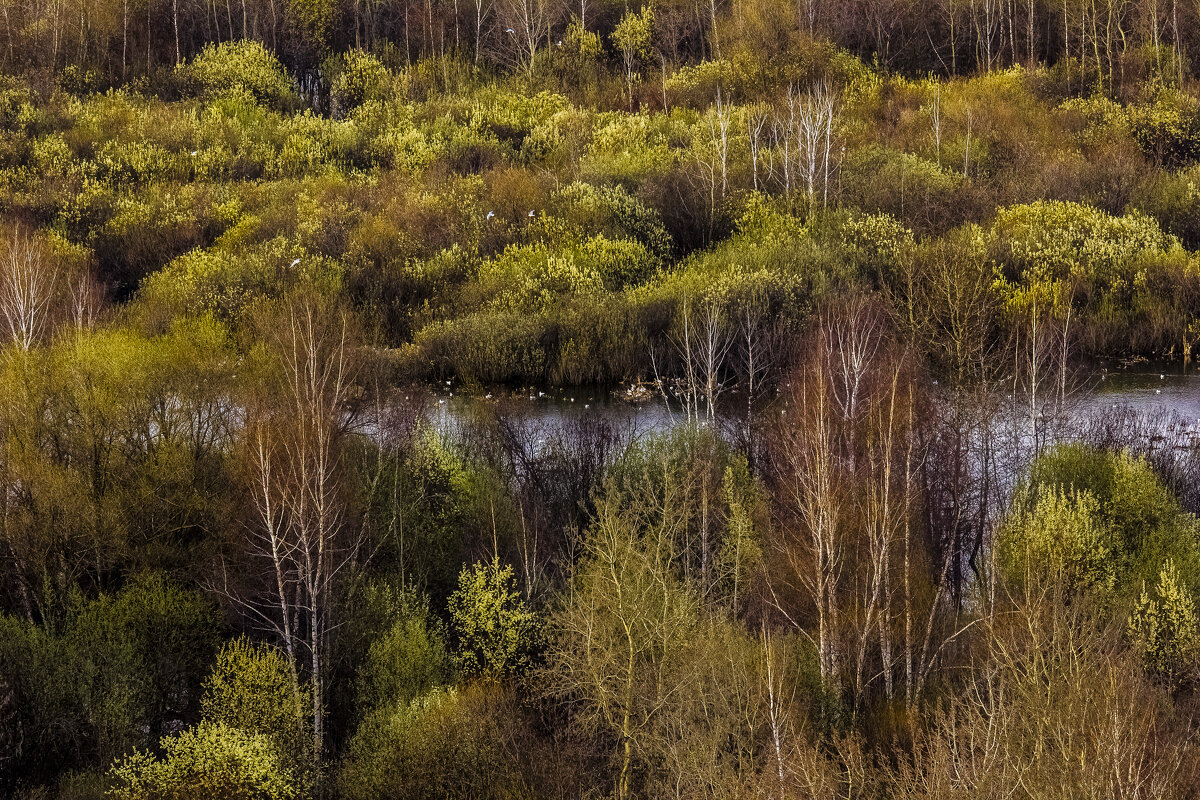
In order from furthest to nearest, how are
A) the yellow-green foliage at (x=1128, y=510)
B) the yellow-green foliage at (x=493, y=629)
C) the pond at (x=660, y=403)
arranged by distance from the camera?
the pond at (x=660, y=403) < the yellow-green foliage at (x=1128, y=510) < the yellow-green foliage at (x=493, y=629)

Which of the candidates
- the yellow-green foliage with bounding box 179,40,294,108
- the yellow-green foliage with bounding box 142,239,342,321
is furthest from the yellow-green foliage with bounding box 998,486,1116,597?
the yellow-green foliage with bounding box 179,40,294,108

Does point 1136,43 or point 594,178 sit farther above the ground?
point 1136,43

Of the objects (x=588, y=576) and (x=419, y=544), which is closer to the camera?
(x=588, y=576)

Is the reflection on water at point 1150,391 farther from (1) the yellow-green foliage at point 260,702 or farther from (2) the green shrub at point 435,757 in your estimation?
(1) the yellow-green foliage at point 260,702

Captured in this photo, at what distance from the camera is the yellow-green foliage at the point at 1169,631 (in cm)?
2259

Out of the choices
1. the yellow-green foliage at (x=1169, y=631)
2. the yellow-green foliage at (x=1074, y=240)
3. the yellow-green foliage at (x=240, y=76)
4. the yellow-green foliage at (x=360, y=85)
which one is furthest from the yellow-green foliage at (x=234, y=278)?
the yellow-green foliage at (x=1169, y=631)

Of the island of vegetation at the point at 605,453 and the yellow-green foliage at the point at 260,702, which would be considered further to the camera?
the yellow-green foliage at the point at 260,702

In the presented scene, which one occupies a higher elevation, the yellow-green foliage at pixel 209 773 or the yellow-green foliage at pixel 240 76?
the yellow-green foliage at pixel 240 76

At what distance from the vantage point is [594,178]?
5544 cm

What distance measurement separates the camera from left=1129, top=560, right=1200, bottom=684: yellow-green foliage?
22.6 m

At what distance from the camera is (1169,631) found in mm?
23078

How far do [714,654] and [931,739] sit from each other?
386 cm

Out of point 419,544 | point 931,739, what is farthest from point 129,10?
point 931,739

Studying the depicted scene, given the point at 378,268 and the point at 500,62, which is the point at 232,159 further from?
the point at 500,62
